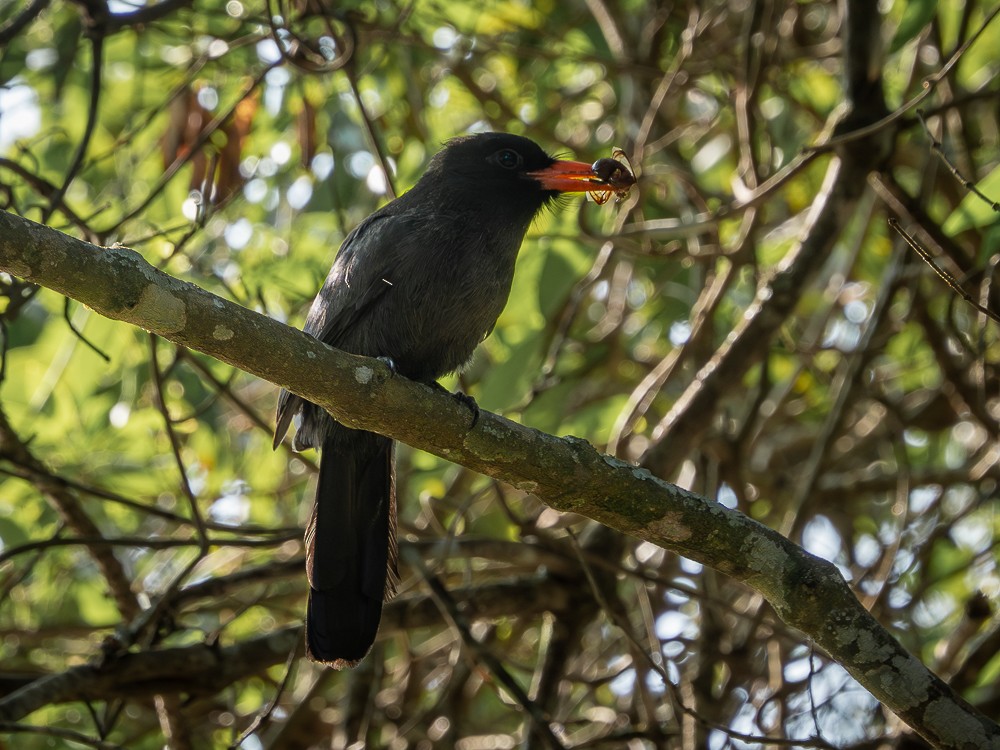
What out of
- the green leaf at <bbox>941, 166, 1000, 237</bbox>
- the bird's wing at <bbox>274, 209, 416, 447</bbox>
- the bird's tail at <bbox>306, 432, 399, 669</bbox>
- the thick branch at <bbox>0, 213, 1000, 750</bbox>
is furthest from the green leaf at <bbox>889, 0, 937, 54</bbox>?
the bird's tail at <bbox>306, 432, 399, 669</bbox>

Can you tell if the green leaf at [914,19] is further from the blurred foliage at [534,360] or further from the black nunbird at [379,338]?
the black nunbird at [379,338]

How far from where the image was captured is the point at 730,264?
454cm

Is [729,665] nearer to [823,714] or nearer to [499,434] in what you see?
[823,714]

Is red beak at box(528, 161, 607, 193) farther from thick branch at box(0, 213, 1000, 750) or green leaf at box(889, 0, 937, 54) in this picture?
thick branch at box(0, 213, 1000, 750)

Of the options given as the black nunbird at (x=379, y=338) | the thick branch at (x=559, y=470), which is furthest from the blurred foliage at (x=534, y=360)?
the thick branch at (x=559, y=470)

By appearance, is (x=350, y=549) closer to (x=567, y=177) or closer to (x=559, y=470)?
(x=559, y=470)

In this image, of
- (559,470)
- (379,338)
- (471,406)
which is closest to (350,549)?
(379,338)

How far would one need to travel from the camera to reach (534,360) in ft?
16.2

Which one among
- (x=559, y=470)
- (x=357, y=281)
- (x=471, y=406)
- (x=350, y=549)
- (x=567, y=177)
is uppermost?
(x=567, y=177)

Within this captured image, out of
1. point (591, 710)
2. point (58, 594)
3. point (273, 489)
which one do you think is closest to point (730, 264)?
point (591, 710)

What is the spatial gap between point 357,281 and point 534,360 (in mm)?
1354

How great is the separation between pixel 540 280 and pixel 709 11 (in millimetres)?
1824

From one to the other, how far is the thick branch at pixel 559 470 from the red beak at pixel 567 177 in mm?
1467

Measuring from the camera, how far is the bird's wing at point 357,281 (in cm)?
374
